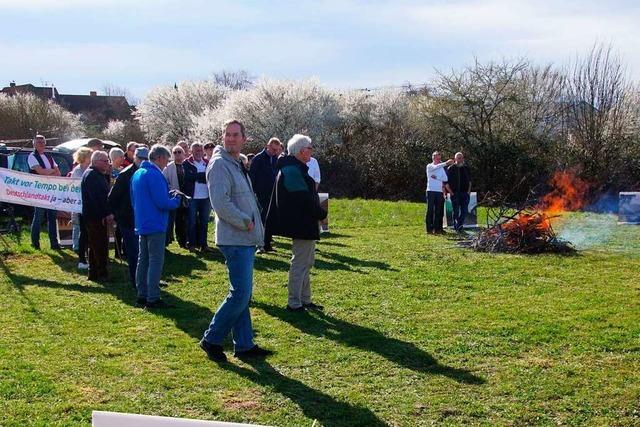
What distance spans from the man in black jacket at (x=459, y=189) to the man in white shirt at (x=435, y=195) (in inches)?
15.0

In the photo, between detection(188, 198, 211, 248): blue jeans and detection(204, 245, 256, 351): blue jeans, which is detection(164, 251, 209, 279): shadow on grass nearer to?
detection(188, 198, 211, 248): blue jeans

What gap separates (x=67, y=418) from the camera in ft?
16.2

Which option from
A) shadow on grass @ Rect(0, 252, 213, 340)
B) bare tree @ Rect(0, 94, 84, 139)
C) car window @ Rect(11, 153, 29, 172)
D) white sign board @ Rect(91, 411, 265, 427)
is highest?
bare tree @ Rect(0, 94, 84, 139)

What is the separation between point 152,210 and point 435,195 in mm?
9348

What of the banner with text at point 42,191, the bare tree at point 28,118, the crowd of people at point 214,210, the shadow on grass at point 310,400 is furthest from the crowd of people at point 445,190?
the bare tree at point 28,118

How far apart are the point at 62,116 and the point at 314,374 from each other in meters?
47.6

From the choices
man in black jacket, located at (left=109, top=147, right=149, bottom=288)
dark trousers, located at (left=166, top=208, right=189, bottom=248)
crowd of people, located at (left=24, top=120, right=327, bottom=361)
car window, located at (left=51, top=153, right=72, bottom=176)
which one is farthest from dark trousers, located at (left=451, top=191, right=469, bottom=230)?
car window, located at (left=51, top=153, right=72, bottom=176)

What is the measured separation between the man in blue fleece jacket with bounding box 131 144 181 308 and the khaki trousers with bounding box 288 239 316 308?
1.56 m

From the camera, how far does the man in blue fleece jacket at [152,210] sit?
8039 millimetres

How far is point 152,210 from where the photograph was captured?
806 cm

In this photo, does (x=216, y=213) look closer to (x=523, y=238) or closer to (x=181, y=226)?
(x=181, y=226)

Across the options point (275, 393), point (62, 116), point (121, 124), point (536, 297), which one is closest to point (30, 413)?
point (275, 393)

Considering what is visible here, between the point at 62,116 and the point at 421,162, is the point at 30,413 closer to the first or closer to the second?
the point at 421,162

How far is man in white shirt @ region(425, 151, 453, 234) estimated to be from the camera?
52.9 ft
